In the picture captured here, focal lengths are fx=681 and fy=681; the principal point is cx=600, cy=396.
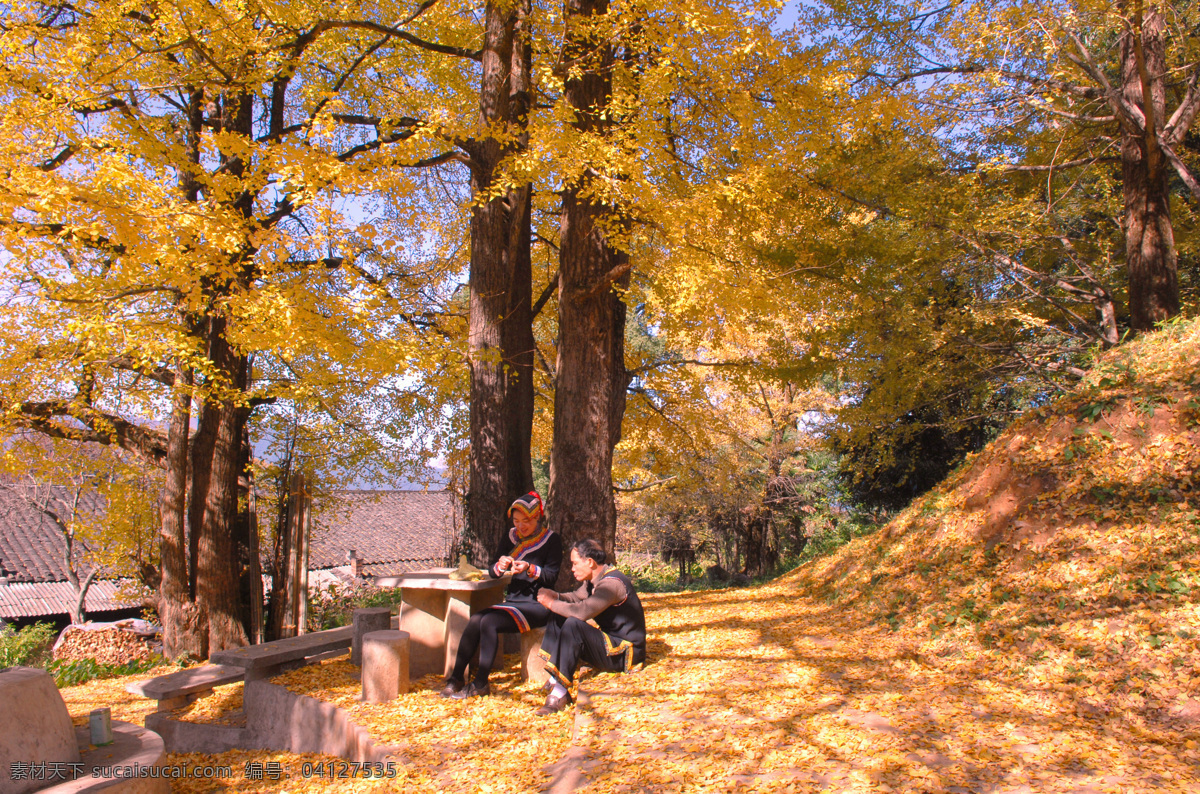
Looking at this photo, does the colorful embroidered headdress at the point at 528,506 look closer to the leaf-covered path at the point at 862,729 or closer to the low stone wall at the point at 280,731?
the leaf-covered path at the point at 862,729

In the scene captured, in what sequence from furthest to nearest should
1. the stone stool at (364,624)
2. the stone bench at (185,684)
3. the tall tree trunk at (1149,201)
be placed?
the tall tree trunk at (1149,201) < the stone stool at (364,624) < the stone bench at (185,684)

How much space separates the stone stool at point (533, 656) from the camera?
16.4 ft

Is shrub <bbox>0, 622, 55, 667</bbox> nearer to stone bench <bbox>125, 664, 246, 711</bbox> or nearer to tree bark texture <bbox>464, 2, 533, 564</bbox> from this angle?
stone bench <bbox>125, 664, 246, 711</bbox>

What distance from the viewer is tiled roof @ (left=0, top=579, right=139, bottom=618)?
1339 centimetres

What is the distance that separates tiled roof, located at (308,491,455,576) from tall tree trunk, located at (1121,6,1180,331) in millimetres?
14977

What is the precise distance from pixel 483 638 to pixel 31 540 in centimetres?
1599

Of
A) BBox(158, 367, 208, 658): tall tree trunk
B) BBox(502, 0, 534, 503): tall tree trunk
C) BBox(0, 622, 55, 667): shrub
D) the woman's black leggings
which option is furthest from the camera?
BBox(0, 622, 55, 667): shrub

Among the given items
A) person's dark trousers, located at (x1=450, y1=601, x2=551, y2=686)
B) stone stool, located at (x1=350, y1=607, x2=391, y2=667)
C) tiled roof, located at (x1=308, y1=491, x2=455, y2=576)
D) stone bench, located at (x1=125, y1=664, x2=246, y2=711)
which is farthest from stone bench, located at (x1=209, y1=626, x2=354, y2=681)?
tiled roof, located at (x1=308, y1=491, x2=455, y2=576)

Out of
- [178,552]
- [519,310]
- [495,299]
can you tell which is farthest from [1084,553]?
[178,552]

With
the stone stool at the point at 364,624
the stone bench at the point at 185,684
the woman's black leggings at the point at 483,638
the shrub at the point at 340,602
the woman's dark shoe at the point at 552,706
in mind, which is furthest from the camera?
the shrub at the point at 340,602

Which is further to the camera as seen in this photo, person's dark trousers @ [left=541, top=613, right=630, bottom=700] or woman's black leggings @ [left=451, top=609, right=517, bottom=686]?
woman's black leggings @ [left=451, top=609, right=517, bottom=686]

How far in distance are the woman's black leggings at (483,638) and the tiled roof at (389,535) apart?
13453 mm

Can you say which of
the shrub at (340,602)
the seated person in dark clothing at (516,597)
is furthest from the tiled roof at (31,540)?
the seated person in dark clothing at (516,597)

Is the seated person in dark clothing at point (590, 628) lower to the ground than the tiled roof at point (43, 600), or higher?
higher
